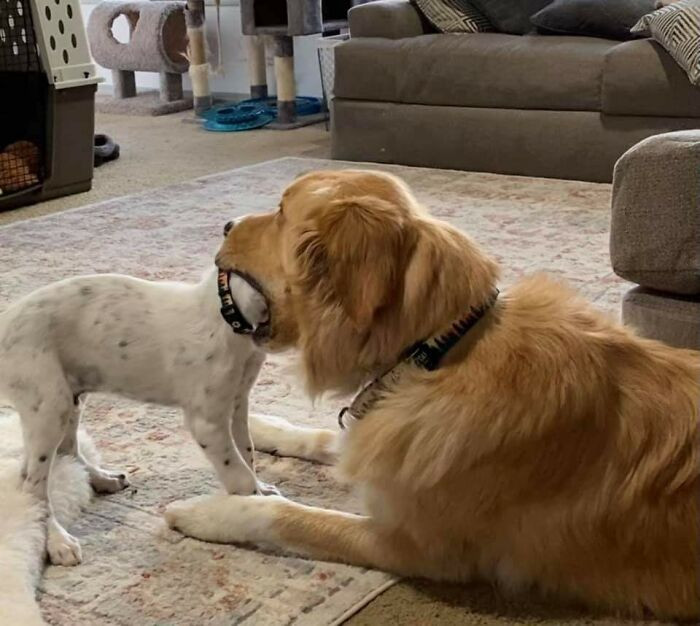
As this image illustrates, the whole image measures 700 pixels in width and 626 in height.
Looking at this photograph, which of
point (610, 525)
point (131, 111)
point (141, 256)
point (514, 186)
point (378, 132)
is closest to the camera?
point (610, 525)

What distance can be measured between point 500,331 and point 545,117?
2.73 m

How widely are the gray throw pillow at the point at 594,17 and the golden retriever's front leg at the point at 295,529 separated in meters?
2.93

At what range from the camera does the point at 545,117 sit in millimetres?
3875

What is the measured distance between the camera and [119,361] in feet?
5.08

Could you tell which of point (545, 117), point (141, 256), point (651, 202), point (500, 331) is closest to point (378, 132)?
point (545, 117)

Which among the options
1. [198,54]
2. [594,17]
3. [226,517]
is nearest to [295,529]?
[226,517]

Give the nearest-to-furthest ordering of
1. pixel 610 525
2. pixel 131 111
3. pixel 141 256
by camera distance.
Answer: pixel 610 525
pixel 141 256
pixel 131 111

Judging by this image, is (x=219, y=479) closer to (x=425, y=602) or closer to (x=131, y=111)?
(x=425, y=602)

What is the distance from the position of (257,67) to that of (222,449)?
4542mm

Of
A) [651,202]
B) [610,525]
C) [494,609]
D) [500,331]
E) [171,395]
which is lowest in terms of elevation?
[494,609]

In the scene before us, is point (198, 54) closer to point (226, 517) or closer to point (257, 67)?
point (257, 67)

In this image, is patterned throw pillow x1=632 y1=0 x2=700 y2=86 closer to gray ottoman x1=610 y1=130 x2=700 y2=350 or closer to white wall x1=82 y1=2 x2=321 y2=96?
gray ottoman x1=610 y1=130 x2=700 y2=350

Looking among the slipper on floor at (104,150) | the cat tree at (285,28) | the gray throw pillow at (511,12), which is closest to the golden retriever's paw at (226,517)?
the slipper on floor at (104,150)

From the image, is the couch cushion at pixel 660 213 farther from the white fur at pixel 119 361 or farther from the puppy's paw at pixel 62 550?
the puppy's paw at pixel 62 550
